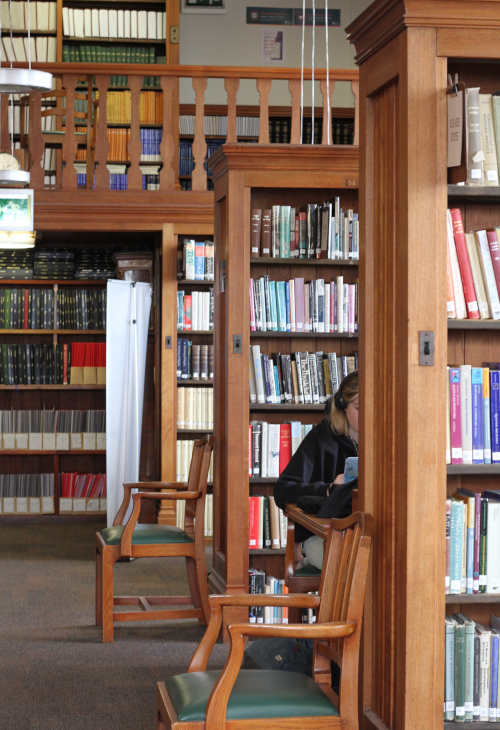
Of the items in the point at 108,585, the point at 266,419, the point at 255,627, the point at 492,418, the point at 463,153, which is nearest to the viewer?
the point at 255,627

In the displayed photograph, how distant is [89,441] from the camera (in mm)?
7633

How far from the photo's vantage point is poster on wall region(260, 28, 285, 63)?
912 centimetres

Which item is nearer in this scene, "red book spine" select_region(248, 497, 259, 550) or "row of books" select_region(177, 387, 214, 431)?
"red book spine" select_region(248, 497, 259, 550)

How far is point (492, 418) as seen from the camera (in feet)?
8.36

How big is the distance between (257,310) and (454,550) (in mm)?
2318

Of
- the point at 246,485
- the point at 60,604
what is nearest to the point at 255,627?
the point at 246,485

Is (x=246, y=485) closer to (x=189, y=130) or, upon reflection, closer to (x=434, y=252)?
(x=434, y=252)

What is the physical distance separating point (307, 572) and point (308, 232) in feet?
Answer: 6.11

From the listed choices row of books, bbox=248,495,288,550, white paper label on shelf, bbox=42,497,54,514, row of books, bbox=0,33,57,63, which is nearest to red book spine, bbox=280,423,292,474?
row of books, bbox=248,495,288,550

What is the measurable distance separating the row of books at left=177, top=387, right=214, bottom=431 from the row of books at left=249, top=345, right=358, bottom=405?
1903 mm

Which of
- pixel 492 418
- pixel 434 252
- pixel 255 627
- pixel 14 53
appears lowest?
pixel 255 627

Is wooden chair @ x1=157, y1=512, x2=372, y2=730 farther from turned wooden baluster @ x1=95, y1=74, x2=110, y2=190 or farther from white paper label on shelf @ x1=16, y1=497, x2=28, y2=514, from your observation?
white paper label on shelf @ x1=16, y1=497, x2=28, y2=514

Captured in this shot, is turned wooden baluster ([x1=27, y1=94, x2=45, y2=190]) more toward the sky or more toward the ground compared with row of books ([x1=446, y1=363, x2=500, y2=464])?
more toward the sky

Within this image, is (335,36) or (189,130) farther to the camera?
(335,36)
